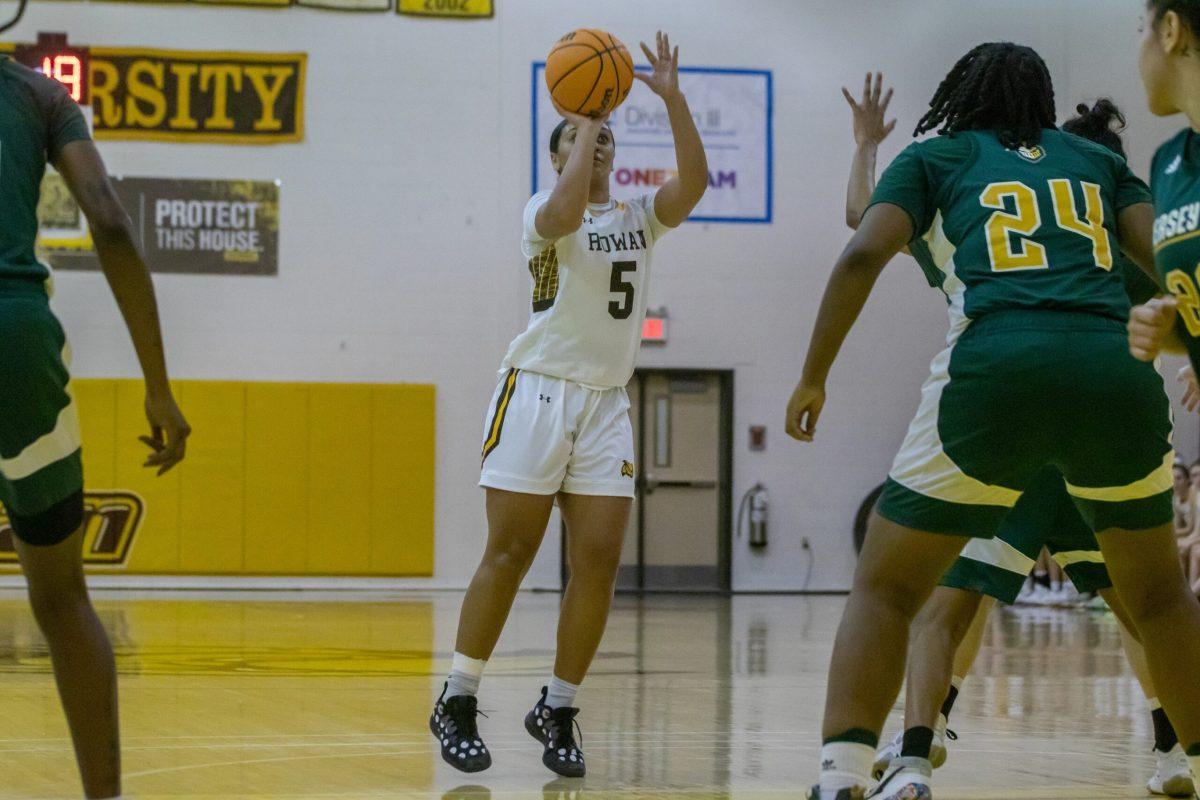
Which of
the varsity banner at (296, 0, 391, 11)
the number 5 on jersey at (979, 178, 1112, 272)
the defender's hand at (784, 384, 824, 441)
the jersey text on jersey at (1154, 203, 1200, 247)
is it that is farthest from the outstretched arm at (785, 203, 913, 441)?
the varsity banner at (296, 0, 391, 11)

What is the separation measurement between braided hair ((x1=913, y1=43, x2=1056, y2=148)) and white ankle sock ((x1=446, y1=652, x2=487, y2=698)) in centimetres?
209

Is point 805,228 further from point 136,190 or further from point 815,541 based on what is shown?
point 136,190

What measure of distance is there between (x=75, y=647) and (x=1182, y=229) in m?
2.24

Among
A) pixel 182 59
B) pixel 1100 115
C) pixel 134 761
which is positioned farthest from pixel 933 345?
pixel 134 761

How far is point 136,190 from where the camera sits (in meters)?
14.9

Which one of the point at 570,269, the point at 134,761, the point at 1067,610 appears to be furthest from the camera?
the point at 1067,610

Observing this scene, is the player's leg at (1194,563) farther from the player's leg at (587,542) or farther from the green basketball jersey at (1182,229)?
the green basketball jersey at (1182,229)

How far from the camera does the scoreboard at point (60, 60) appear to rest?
1334 cm

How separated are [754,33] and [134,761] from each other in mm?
12906

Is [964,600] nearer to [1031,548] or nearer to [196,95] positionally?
[1031,548]

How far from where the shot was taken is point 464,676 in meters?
4.27

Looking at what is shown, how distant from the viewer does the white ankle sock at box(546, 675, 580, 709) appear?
4.29 metres

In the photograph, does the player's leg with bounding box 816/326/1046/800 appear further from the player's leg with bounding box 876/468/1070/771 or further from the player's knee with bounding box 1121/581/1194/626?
the player's leg with bounding box 876/468/1070/771

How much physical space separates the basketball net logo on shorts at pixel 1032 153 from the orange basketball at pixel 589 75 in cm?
159
